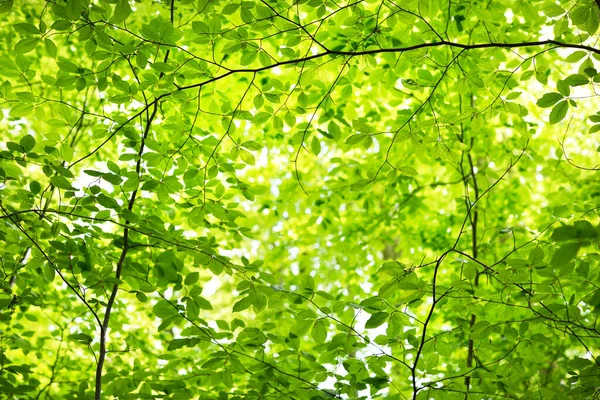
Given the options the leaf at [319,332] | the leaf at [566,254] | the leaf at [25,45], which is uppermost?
the leaf at [25,45]

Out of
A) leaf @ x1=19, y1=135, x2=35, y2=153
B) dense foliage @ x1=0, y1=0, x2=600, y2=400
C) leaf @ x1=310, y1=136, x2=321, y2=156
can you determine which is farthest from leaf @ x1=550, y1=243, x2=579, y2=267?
leaf @ x1=19, y1=135, x2=35, y2=153

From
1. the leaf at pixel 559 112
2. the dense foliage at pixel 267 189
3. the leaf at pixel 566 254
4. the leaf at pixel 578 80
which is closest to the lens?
the leaf at pixel 566 254

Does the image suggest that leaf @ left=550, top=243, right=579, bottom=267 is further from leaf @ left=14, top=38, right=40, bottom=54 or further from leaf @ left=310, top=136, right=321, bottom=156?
leaf @ left=14, top=38, right=40, bottom=54

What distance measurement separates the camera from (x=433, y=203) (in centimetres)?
489

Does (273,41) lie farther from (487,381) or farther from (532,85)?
(532,85)

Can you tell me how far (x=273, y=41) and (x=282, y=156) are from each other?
1582 millimetres

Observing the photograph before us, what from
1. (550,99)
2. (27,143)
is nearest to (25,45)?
(27,143)

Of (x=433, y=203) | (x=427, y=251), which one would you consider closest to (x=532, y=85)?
(x=433, y=203)

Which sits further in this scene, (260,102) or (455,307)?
(455,307)

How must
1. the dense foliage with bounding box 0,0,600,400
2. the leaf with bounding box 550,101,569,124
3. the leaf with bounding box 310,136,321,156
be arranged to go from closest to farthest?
the leaf with bounding box 550,101,569,124 → the dense foliage with bounding box 0,0,600,400 → the leaf with bounding box 310,136,321,156

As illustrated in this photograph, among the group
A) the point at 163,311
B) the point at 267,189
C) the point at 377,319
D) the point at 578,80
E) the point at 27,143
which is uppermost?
the point at 267,189

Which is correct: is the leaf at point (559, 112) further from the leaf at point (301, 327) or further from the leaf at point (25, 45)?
the leaf at point (25, 45)

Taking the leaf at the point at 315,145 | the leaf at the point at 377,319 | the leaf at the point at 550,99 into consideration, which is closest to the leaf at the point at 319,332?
the leaf at the point at 377,319

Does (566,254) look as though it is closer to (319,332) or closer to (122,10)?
(319,332)
